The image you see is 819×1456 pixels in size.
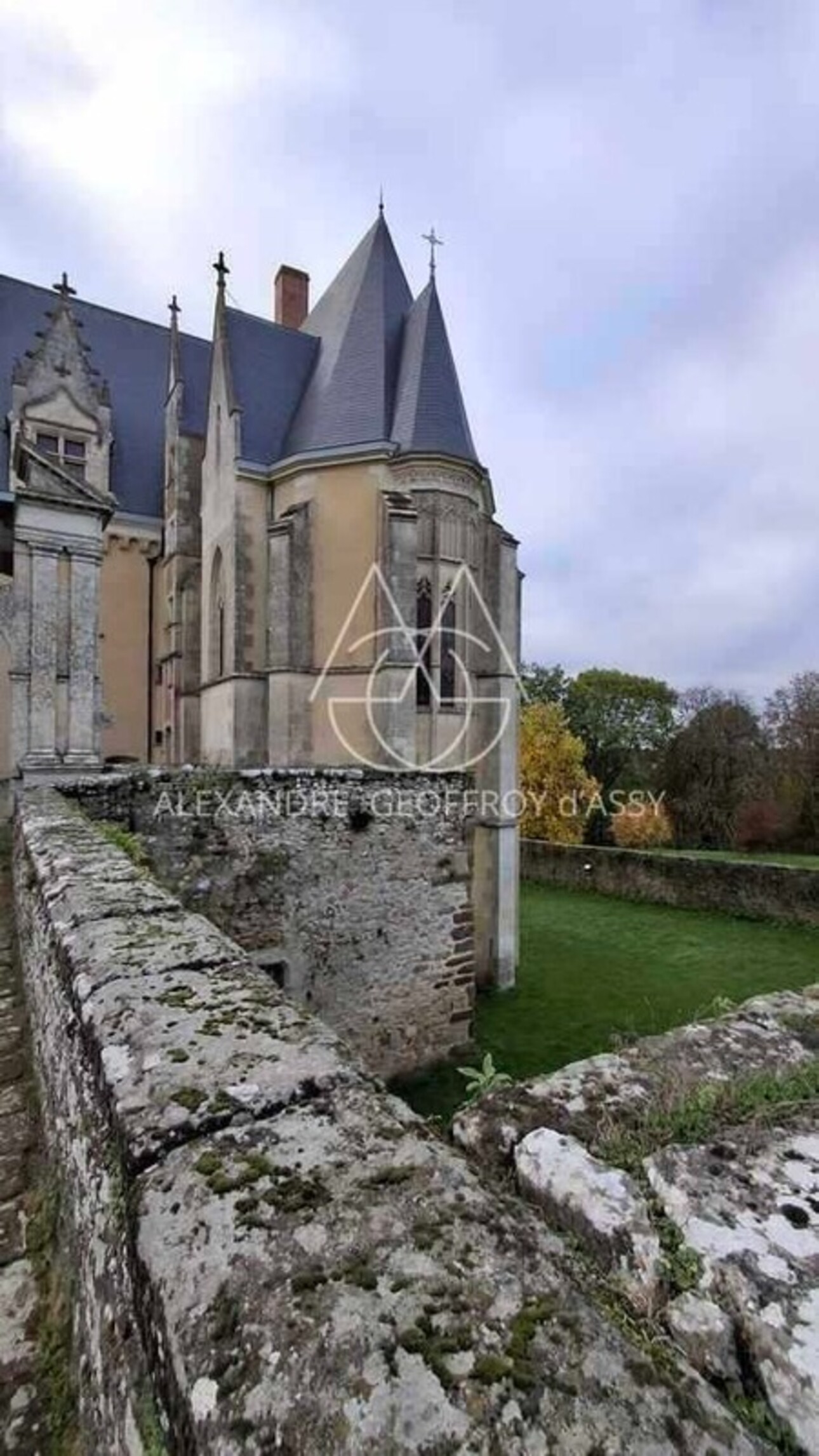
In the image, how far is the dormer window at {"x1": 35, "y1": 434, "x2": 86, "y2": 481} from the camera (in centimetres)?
1541

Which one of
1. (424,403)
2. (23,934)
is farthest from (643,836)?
(23,934)

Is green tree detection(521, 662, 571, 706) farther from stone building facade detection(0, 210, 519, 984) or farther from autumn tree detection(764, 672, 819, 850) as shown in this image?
stone building facade detection(0, 210, 519, 984)

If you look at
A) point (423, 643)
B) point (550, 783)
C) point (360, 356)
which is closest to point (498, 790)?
point (423, 643)

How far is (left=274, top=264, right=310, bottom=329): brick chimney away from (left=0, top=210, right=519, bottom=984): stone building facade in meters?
4.35

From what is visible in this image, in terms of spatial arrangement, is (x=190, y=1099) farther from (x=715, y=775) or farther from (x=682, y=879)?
(x=715, y=775)

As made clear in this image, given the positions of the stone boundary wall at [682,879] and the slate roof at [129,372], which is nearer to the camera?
the stone boundary wall at [682,879]

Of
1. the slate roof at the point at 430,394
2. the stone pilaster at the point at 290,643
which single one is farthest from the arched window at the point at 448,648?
the slate roof at the point at 430,394

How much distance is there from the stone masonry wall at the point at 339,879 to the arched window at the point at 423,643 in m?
3.70

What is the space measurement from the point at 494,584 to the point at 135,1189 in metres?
12.8

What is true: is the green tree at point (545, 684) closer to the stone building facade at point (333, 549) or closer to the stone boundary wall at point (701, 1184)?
the stone building facade at point (333, 549)

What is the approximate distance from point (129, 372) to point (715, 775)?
999 inches

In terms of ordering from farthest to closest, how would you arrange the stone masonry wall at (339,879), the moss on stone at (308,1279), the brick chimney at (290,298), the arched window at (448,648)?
1. the brick chimney at (290,298)
2. the arched window at (448,648)
3. the stone masonry wall at (339,879)
4. the moss on stone at (308,1279)

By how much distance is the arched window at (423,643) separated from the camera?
1224 centimetres

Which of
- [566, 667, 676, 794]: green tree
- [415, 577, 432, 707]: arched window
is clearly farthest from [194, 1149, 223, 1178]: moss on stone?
[566, 667, 676, 794]: green tree
